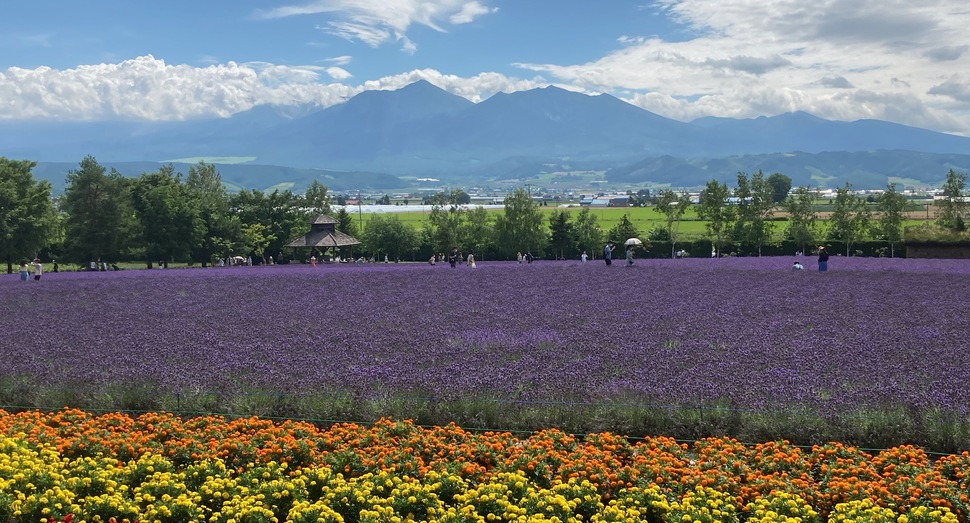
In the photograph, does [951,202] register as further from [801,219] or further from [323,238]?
[323,238]

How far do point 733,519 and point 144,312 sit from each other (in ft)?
62.9

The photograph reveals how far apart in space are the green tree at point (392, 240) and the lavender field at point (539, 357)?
51.0 meters

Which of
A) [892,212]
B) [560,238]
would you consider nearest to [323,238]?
[560,238]

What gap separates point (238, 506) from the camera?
713cm

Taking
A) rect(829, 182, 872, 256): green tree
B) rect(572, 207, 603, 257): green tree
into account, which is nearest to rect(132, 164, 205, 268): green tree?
rect(572, 207, 603, 257): green tree

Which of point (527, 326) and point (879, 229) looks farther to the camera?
point (879, 229)

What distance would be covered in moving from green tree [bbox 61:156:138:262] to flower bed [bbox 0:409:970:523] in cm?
5169

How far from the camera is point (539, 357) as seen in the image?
1423 cm

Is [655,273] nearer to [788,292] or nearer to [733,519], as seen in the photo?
[788,292]

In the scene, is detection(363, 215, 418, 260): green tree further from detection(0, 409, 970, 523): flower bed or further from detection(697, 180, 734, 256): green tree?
detection(0, 409, 970, 523): flower bed

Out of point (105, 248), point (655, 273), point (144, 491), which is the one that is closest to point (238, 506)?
point (144, 491)

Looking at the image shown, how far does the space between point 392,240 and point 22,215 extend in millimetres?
33173

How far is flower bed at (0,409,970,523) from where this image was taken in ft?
23.4

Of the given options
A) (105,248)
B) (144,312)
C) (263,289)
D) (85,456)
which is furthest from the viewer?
(105,248)
